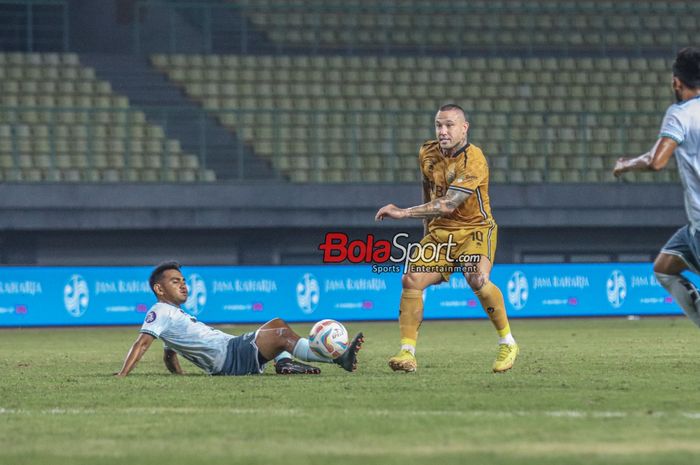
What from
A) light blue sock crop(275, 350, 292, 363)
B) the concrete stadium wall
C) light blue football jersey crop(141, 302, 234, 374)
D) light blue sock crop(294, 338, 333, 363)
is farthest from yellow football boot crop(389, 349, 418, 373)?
the concrete stadium wall

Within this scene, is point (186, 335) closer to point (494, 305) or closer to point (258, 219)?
point (494, 305)

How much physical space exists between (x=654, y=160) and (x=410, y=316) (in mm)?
3139

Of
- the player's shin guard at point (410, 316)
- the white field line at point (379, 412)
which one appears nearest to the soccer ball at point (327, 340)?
the player's shin guard at point (410, 316)

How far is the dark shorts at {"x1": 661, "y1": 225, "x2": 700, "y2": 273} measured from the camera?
8.42 metres

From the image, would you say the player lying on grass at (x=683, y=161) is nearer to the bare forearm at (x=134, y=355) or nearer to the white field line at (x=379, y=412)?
the white field line at (x=379, y=412)

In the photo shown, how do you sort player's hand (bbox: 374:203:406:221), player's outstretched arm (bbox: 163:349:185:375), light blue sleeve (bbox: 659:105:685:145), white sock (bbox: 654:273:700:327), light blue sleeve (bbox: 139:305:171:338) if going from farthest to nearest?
player's outstretched arm (bbox: 163:349:185:375)
player's hand (bbox: 374:203:406:221)
light blue sleeve (bbox: 139:305:171:338)
white sock (bbox: 654:273:700:327)
light blue sleeve (bbox: 659:105:685:145)

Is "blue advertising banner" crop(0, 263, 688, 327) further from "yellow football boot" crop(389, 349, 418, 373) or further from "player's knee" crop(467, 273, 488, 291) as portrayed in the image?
"player's knee" crop(467, 273, 488, 291)

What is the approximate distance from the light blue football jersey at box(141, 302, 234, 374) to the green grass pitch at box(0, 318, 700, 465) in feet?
0.83

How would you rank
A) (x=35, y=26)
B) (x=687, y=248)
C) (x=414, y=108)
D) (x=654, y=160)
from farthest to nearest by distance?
(x=414, y=108) → (x=35, y=26) → (x=687, y=248) → (x=654, y=160)

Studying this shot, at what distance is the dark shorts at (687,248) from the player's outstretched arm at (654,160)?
0.63 metres

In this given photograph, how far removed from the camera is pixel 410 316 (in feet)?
34.8

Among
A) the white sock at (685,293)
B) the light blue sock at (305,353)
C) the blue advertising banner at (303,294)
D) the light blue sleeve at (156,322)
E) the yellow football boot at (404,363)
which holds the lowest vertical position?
the blue advertising banner at (303,294)

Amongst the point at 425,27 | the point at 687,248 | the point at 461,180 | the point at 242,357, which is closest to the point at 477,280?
the point at 461,180

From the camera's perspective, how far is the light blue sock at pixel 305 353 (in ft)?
34.0
